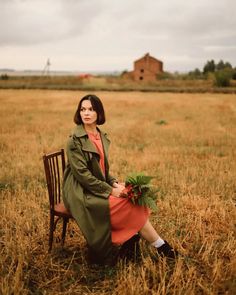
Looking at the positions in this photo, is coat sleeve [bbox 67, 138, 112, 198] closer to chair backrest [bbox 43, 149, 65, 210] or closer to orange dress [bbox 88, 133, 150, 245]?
orange dress [bbox 88, 133, 150, 245]

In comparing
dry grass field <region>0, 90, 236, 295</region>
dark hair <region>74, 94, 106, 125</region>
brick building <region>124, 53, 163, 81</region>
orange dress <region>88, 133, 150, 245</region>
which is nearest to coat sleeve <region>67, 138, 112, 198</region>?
orange dress <region>88, 133, 150, 245</region>

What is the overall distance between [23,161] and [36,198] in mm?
2973

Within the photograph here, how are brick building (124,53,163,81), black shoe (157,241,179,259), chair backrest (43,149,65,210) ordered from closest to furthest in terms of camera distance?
black shoe (157,241,179,259)
chair backrest (43,149,65,210)
brick building (124,53,163,81)

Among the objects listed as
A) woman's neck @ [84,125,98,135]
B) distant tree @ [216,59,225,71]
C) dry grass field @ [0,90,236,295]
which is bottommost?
dry grass field @ [0,90,236,295]

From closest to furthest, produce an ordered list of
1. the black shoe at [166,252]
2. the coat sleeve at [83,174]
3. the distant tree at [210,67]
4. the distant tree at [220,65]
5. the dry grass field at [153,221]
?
the dry grass field at [153,221]
the coat sleeve at [83,174]
the black shoe at [166,252]
the distant tree at [210,67]
the distant tree at [220,65]

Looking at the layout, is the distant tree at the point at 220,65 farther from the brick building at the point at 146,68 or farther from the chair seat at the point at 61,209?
the chair seat at the point at 61,209

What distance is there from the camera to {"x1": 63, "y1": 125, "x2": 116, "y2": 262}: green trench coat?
3.55m

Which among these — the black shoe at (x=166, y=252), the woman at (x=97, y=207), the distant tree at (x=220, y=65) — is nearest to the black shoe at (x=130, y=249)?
the woman at (x=97, y=207)

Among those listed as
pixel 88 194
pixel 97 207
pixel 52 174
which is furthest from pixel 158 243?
pixel 52 174

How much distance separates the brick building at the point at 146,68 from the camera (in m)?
65.4

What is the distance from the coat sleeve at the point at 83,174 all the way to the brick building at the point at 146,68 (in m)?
63.4

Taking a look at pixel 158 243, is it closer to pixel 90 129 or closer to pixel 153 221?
pixel 153 221

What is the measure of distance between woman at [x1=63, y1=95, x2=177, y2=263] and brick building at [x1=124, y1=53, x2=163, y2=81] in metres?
63.3

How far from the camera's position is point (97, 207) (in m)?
3.55
